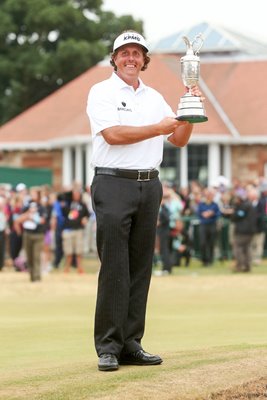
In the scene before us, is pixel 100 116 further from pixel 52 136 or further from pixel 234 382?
pixel 52 136

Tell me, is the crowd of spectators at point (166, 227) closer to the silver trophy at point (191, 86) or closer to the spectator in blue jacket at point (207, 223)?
the spectator in blue jacket at point (207, 223)

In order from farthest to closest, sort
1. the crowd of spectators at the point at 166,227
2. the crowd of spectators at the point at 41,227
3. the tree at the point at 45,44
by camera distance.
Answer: the tree at the point at 45,44
the crowd of spectators at the point at 166,227
the crowd of spectators at the point at 41,227

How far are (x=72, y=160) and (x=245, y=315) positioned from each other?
91.8 ft

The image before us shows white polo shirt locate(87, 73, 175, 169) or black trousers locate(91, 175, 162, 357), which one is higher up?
white polo shirt locate(87, 73, 175, 169)

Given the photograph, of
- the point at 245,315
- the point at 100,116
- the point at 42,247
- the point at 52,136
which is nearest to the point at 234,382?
the point at 100,116

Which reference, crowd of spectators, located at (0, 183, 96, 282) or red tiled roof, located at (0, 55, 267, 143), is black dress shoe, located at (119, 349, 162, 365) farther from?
red tiled roof, located at (0, 55, 267, 143)

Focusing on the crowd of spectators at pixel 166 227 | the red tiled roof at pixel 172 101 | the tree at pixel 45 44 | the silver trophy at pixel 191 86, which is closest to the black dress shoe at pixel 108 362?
the silver trophy at pixel 191 86

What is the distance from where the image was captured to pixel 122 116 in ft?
25.4

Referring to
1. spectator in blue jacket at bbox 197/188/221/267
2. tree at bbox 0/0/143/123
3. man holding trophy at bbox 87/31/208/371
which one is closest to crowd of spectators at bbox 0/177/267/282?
spectator in blue jacket at bbox 197/188/221/267

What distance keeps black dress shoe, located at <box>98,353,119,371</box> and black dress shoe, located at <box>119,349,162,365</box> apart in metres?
0.20

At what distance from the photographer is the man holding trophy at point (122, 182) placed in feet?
25.4

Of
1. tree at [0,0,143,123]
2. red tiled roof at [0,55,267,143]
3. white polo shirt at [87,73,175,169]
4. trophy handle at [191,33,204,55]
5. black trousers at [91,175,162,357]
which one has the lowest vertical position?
black trousers at [91,175,162,357]

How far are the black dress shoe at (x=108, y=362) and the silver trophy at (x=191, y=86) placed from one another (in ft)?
5.36

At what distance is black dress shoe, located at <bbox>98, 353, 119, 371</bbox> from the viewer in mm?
7539
